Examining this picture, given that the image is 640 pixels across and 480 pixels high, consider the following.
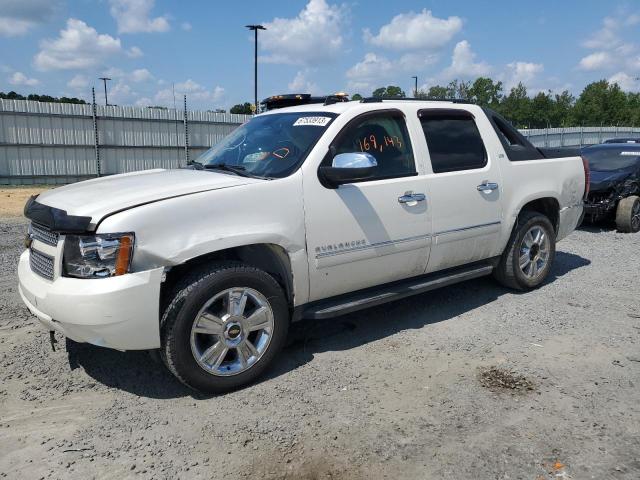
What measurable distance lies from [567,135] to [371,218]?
32.5 meters

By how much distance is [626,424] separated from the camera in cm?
318

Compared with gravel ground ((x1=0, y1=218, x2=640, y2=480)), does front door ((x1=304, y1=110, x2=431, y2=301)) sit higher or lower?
higher

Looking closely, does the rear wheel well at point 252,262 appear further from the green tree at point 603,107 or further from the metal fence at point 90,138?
the green tree at point 603,107

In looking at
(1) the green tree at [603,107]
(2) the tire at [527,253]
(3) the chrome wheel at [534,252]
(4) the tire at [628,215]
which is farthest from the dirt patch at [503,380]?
(1) the green tree at [603,107]

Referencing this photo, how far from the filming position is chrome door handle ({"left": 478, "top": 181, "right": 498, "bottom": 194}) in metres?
4.90

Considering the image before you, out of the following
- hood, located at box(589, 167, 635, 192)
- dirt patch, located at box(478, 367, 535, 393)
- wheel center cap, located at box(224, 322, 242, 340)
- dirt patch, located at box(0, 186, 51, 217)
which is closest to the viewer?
wheel center cap, located at box(224, 322, 242, 340)

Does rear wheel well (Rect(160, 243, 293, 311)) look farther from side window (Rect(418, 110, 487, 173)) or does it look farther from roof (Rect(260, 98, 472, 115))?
side window (Rect(418, 110, 487, 173))

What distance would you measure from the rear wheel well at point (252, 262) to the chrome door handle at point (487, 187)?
210 cm

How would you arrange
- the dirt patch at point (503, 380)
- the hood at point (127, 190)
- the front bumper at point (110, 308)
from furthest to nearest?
1. the dirt patch at point (503, 380)
2. the hood at point (127, 190)
3. the front bumper at point (110, 308)

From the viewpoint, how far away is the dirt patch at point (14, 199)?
11.3 meters

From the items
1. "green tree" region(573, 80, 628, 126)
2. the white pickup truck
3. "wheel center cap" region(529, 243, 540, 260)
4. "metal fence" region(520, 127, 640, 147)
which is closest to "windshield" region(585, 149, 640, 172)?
"wheel center cap" region(529, 243, 540, 260)

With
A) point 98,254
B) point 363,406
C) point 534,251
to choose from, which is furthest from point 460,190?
point 98,254

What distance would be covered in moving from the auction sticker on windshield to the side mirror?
0.39 meters

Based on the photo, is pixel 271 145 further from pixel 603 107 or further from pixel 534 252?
pixel 603 107
